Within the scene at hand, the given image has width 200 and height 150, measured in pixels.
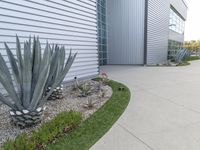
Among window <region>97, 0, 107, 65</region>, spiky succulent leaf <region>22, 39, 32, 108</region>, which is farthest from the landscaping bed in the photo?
window <region>97, 0, 107, 65</region>

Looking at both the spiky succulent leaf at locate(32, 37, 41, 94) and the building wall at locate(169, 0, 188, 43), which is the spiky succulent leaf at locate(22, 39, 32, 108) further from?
the building wall at locate(169, 0, 188, 43)

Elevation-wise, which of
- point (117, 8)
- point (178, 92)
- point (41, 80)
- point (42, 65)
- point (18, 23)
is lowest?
point (178, 92)

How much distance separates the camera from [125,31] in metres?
15.2

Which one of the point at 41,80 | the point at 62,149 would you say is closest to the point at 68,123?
the point at 62,149

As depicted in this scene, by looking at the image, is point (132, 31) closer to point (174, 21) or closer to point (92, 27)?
point (92, 27)

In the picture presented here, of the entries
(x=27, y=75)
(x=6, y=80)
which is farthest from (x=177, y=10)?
(x=6, y=80)

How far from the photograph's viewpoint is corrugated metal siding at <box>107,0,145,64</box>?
14578mm

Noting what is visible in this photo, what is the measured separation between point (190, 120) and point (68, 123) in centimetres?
257

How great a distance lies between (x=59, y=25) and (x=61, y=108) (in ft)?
10.9

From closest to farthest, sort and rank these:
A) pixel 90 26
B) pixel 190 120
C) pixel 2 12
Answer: pixel 190 120 → pixel 2 12 → pixel 90 26

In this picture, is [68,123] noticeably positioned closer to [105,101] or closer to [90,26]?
[105,101]

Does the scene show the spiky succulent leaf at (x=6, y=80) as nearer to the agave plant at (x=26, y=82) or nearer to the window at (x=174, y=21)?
the agave plant at (x=26, y=82)

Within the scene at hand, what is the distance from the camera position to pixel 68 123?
10.8 feet

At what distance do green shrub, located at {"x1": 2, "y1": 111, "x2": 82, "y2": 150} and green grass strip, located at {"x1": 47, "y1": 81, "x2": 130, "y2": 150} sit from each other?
11 centimetres
